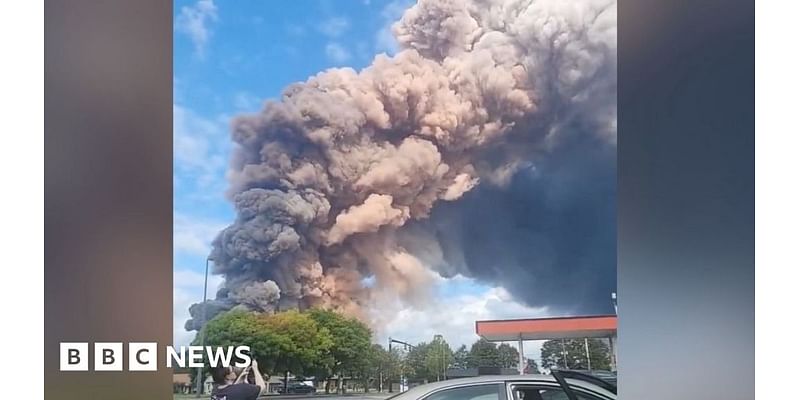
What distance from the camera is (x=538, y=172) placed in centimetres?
269

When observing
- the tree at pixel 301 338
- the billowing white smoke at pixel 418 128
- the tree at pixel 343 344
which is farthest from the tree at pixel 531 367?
the tree at pixel 301 338

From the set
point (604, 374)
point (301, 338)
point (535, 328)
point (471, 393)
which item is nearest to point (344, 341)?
point (301, 338)

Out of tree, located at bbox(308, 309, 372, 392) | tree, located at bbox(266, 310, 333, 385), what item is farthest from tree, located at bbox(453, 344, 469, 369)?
tree, located at bbox(266, 310, 333, 385)

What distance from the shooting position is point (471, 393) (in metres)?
2.66

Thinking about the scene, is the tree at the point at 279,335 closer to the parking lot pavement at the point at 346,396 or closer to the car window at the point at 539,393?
the parking lot pavement at the point at 346,396

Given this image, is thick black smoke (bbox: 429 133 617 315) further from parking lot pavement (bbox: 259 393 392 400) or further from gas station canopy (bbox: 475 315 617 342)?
parking lot pavement (bbox: 259 393 392 400)

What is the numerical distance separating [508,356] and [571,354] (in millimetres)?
252

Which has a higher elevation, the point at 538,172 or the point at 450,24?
the point at 450,24

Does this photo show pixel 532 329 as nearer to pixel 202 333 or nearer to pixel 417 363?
pixel 417 363

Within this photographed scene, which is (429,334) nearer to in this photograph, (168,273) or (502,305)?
(502,305)

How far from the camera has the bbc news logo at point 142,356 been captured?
266cm
